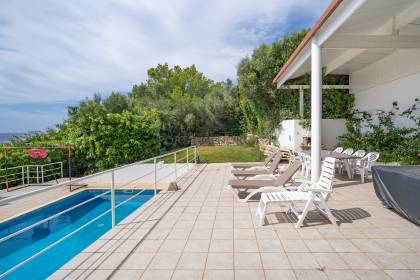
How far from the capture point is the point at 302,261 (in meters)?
2.96

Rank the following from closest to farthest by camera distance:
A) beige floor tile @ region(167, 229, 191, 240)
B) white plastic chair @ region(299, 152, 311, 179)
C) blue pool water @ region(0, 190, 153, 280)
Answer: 1. beige floor tile @ region(167, 229, 191, 240)
2. blue pool water @ region(0, 190, 153, 280)
3. white plastic chair @ region(299, 152, 311, 179)

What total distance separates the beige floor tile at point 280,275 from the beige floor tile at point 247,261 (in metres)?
0.15

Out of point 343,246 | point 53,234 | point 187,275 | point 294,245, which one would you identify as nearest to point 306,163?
point 343,246

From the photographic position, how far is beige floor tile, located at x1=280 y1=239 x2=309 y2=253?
3.24 m

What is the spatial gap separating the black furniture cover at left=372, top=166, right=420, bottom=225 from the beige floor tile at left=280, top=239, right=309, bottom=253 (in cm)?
181

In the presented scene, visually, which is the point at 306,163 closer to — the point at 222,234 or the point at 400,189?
the point at 400,189

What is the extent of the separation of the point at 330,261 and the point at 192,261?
60.0 inches

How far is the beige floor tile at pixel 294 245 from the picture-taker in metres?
3.24

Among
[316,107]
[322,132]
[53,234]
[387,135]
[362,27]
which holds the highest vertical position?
[362,27]

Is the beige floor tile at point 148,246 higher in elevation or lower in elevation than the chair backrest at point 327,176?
lower

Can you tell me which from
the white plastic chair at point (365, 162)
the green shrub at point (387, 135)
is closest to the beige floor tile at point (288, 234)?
the white plastic chair at point (365, 162)

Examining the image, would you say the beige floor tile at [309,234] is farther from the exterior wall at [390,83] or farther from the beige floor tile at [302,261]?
the exterior wall at [390,83]

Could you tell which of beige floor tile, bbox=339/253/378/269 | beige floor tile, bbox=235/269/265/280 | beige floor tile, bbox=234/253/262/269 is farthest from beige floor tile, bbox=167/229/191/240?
beige floor tile, bbox=339/253/378/269

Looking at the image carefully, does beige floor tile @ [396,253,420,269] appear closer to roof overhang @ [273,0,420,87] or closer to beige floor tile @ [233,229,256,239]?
beige floor tile @ [233,229,256,239]
